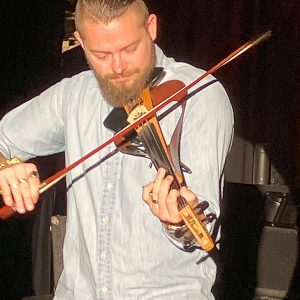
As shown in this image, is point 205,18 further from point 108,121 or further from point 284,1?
point 108,121

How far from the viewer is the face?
197cm

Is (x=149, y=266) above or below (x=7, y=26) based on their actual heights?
below

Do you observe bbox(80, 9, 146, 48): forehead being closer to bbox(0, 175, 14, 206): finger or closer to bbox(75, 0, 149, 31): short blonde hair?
bbox(75, 0, 149, 31): short blonde hair

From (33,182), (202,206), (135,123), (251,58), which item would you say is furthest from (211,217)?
(251,58)

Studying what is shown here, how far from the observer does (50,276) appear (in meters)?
3.22

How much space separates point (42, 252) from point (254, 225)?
29.3 inches

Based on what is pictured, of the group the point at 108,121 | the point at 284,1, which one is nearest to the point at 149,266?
the point at 108,121

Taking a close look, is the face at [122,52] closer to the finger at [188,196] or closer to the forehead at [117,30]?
the forehead at [117,30]

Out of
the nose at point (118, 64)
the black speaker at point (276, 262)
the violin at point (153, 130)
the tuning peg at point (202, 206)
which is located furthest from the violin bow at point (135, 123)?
the black speaker at point (276, 262)

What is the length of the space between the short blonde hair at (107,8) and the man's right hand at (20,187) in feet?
1.16

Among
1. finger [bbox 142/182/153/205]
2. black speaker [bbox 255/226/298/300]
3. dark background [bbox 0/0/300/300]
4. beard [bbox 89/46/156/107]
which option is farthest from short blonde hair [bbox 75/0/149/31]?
dark background [bbox 0/0/300/300]

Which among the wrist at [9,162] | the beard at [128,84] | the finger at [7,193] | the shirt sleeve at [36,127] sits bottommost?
the finger at [7,193]

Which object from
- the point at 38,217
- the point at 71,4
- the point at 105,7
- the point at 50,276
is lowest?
the point at 50,276

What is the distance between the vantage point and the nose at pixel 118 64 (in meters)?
1.97
